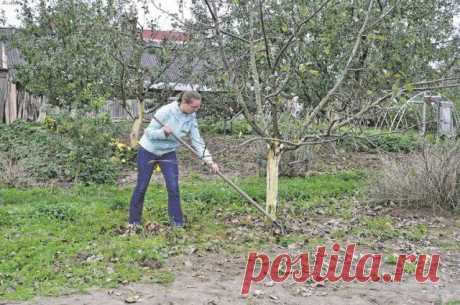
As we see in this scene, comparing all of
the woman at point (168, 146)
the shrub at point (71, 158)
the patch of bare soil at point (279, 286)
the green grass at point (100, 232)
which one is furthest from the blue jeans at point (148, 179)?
the shrub at point (71, 158)

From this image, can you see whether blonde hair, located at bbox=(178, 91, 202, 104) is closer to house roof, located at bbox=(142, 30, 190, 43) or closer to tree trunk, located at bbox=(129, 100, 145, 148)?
house roof, located at bbox=(142, 30, 190, 43)

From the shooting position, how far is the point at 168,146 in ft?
22.1

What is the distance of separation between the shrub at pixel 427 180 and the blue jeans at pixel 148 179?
126 inches

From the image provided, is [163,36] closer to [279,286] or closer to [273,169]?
[273,169]

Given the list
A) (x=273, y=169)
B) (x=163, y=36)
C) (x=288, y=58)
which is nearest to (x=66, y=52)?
(x=163, y=36)

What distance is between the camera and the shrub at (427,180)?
7.93 meters

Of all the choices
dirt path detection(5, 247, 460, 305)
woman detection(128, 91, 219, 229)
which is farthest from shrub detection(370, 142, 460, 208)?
woman detection(128, 91, 219, 229)

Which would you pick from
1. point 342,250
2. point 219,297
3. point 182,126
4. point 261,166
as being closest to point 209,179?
point 261,166

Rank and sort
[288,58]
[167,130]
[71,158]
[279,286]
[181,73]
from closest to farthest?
[279,286] → [167,130] → [288,58] → [71,158] → [181,73]

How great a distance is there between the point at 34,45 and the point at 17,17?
0.90 meters

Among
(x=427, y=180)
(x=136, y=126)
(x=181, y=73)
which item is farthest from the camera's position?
(x=181, y=73)

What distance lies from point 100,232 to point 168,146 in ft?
4.14

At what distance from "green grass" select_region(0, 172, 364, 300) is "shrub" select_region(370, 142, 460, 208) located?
1131 millimetres

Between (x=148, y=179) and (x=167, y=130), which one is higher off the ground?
(x=167, y=130)
